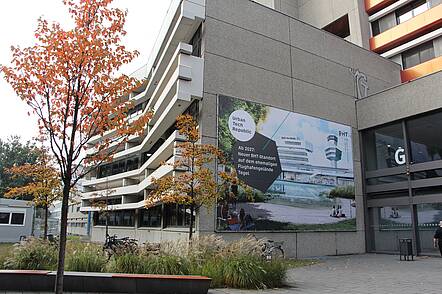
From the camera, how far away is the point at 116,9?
7.37m

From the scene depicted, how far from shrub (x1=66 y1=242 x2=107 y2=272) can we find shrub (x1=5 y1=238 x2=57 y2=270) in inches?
29.1

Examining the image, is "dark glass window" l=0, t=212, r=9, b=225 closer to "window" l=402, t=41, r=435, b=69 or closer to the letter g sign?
the letter g sign

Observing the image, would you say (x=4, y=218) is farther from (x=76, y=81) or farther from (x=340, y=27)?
(x=340, y=27)

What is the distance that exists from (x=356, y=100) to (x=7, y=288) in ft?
69.8

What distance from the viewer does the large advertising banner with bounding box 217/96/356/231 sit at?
16.8m

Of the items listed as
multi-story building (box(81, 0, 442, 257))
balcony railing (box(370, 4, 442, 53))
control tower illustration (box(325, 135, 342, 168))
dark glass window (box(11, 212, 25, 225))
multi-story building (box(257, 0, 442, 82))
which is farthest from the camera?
multi-story building (box(257, 0, 442, 82))

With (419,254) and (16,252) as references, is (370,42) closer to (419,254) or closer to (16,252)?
(419,254)

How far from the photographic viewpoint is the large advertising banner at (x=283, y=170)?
16.8 m

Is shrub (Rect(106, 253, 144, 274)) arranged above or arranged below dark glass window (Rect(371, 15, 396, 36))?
below

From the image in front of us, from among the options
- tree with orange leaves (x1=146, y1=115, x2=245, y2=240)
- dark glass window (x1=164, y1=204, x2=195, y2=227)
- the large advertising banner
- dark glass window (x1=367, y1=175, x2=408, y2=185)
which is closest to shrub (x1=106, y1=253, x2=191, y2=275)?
tree with orange leaves (x1=146, y1=115, x2=245, y2=240)

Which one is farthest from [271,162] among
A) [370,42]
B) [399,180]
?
[370,42]

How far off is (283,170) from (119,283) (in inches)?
451

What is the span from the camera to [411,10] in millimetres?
35594

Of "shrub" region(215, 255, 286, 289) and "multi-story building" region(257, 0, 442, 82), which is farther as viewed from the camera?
"multi-story building" region(257, 0, 442, 82)
